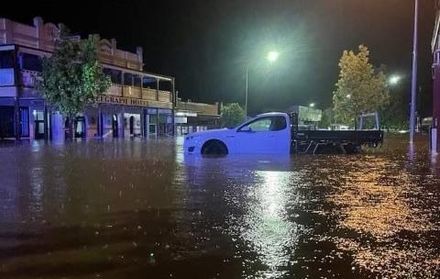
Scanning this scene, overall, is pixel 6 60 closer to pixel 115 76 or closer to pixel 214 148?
pixel 115 76

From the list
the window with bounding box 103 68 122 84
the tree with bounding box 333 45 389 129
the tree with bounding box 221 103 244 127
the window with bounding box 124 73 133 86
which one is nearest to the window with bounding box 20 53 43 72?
the window with bounding box 103 68 122 84

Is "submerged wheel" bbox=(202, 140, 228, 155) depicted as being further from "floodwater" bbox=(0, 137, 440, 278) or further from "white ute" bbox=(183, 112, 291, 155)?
"floodwater" bbox=(0, 137, 440, 278)

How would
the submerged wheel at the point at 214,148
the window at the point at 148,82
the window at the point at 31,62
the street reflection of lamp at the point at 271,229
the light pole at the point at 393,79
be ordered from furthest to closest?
the light pole at the point at 393,79, the window at the point at 148,82, the window at the point at 31,62, the submerged wheel at the point at 214,148, the street reflection of lamp at the point at 271,229

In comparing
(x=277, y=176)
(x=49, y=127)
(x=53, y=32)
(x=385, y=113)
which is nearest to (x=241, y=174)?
(x=277, y=176)

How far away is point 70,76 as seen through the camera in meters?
38.7

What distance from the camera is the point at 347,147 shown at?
22.6 metres

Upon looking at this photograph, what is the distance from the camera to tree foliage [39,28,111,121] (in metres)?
38.4

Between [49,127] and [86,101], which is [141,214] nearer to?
[86,101]

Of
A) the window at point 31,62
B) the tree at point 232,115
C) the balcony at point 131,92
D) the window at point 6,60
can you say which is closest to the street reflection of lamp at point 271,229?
the window at point 6,60

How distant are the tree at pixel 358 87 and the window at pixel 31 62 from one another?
91.6ft

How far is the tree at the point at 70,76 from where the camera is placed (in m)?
38.4

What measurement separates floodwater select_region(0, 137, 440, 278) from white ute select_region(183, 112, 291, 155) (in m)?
7.21

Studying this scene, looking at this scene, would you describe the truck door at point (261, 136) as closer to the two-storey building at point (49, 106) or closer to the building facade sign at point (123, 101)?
the two-storey building at point (49, 106)

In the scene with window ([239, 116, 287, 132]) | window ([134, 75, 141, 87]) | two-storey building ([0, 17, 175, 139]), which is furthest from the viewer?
window ([134, 75, 141, 87])
